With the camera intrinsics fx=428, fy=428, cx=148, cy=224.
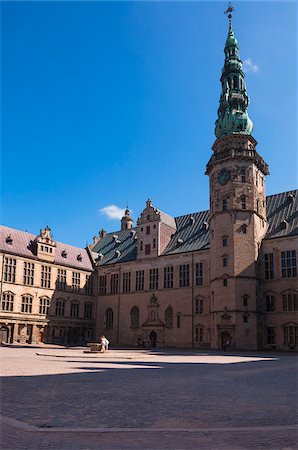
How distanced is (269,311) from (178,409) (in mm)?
41244

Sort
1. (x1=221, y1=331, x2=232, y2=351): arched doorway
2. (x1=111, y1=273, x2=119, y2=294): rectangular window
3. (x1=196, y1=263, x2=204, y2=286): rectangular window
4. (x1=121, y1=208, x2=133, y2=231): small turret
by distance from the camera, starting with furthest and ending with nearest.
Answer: (x1=121, y1=208, x2=133, y2=231): small turret → (x1=111, y1=273, x2=119, y2=294): rectangular window → (x1=196, y1=263, x2=204, y2=286): rectangular window → (x1=221, y1=331, x2=232, y2=351): arched doorway

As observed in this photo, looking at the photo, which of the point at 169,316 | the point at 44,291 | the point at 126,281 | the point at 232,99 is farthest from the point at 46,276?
the point at 232,99

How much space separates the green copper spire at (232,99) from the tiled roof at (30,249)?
2896 centimetres

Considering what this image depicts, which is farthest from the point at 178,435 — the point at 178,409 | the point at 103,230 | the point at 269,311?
the point at 103,230

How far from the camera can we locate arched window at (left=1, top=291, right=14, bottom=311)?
2142 inches

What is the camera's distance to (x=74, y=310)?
213 feet

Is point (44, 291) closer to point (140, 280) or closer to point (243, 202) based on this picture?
point (140, 280)

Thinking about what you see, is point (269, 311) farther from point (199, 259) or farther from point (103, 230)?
point (103, 230)

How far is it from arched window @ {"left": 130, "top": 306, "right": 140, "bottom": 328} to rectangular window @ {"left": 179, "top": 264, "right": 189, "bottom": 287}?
8929mm

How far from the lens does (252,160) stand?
53688mm

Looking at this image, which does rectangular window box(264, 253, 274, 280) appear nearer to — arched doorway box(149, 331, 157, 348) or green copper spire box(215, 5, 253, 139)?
green copper spire box(215, 5, 253, 139)

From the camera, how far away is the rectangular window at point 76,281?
215ft

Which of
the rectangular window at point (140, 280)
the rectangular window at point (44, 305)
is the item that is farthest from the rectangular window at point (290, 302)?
the rectangular window at point (44, 305)

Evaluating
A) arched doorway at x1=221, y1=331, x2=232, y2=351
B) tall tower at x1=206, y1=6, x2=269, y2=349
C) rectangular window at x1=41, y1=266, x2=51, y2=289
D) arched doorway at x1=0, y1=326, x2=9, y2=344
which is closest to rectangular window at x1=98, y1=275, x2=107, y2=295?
rectangular window at x1=41, y1=266, x2=51, y2=289
